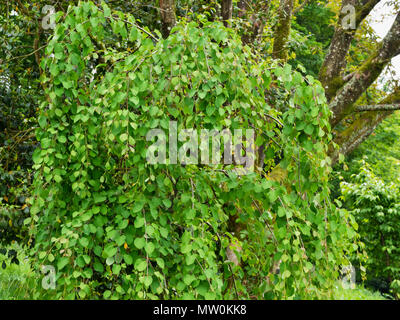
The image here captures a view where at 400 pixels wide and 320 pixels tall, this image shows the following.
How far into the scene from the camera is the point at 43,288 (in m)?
2.16

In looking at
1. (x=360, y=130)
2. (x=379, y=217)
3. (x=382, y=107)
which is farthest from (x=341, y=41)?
(x=379, y=217)

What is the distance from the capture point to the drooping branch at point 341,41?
4.19 meters

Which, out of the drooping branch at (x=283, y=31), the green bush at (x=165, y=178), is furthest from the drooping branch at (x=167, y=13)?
the drooping branch at (x=283, y=31)

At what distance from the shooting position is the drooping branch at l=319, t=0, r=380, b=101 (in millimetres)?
4188

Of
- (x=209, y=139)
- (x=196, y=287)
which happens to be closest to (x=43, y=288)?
(x=196, y=287)

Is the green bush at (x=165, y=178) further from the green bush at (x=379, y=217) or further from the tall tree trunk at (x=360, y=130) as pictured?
the green bush at (x=379, y=217)

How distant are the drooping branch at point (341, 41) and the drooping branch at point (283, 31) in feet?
2.20

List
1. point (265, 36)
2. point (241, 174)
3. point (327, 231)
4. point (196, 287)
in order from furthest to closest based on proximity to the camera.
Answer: point (265, 36), point (241, 174), point (327, 231), point (196, 287)

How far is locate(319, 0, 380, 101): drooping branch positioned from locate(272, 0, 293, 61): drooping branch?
0.67 meters

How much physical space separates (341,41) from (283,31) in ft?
2.94

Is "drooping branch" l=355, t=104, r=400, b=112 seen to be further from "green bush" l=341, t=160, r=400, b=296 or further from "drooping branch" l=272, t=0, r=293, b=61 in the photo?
"green bush" l=341, t=160, r=400, b=296

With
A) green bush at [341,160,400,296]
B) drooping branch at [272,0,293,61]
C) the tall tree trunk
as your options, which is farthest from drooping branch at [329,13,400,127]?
green bush at [341,160,400,296]
